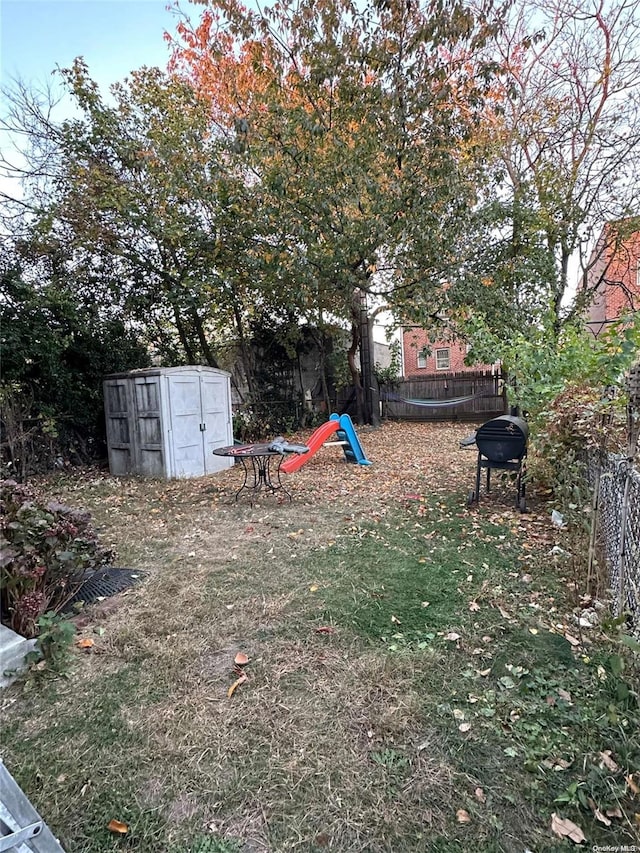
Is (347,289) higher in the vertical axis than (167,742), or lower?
higher

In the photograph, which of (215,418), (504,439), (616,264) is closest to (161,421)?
(215,418)

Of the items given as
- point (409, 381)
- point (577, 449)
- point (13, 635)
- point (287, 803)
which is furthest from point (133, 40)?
point (409, 381)

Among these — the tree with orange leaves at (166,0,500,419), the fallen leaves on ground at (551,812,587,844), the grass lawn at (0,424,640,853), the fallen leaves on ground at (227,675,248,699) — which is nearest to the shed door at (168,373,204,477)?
the tree with orange leaves at (166,0,500,419)

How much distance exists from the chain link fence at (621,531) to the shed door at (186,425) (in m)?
5.29

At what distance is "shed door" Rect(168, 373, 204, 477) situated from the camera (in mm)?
6301

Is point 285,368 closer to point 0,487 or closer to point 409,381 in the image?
point 409,381

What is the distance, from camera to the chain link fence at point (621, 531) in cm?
190

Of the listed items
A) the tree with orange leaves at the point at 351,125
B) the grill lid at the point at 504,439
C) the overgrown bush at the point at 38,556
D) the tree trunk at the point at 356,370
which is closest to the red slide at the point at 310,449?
the grill lid at the point at 504,439

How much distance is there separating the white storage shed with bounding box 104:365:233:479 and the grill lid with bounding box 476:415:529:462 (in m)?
4.24

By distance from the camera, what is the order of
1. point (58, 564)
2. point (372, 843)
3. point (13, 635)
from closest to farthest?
point (372, 843)
point (13, 635)
point (58, 564)

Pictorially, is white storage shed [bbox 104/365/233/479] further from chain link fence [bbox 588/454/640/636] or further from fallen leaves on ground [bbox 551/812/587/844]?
fallen leaves on ground [bbox 551/812/587/844]

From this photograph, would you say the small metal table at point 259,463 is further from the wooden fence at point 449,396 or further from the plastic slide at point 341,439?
the wooden fence at point 449,396

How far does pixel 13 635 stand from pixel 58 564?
46 cm

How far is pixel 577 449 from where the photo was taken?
3.50m
